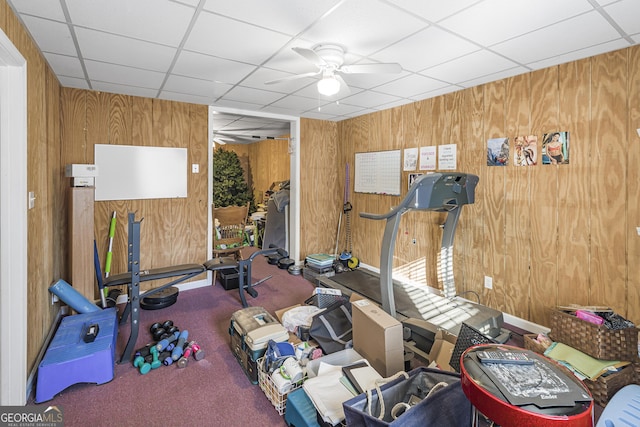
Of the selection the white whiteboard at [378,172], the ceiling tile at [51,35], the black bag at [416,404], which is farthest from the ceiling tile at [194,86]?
the black bag at [416,404]

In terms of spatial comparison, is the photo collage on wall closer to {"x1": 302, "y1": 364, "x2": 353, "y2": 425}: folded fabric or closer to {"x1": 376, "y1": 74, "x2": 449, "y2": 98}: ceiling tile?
{"x1": 376, "y1": 74, "x2": 449, "y2": 98}: ceiling tile

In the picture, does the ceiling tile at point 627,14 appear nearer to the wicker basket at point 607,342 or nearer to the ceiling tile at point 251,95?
the wicker basket at point 607,342

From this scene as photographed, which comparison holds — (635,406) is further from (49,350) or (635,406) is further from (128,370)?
(49,350)

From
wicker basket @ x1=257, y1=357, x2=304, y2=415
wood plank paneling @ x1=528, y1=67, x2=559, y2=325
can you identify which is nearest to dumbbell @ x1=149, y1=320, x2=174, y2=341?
wicker basket @ x1=257, y1=357, x2=304, y2=415

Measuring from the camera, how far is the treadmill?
105 inches

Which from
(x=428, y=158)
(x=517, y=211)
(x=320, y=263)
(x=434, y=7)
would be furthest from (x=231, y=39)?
(x=320, y=263)

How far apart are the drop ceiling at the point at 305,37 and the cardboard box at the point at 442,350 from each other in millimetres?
2149

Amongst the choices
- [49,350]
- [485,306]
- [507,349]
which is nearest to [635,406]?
[507,349]

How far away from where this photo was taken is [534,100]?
2848 mm

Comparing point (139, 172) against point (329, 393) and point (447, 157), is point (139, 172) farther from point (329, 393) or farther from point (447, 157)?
point (447, 157)

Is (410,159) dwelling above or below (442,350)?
above

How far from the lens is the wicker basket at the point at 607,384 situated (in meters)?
2.01

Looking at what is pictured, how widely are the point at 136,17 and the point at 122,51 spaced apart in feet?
2.08

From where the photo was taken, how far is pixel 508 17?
6.32 feet
